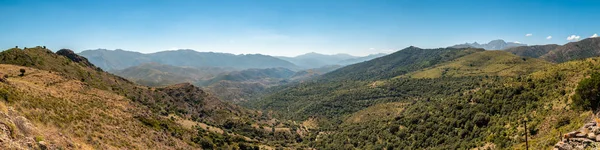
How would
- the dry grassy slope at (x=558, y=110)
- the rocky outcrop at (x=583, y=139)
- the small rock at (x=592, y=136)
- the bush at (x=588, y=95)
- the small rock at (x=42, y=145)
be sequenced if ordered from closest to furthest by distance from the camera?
the small rock at (x=42, y=145) → the rocky outcrop at (x=583, y=139) → the small rock at (x=592, y=136) → the dry grassy slope at (x=558, y=110) → the bush at (x=588, y=95)

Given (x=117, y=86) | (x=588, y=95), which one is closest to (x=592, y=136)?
(x=588, y=95)

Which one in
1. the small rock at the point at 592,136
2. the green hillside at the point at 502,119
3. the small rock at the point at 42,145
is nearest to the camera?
the small rock at the point at 42,145

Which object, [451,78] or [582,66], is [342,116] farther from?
[582,66]

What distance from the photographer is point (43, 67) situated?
8056 cm

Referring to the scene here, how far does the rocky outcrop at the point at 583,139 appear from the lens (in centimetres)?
2484

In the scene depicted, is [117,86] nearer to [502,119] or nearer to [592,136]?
[502,119]

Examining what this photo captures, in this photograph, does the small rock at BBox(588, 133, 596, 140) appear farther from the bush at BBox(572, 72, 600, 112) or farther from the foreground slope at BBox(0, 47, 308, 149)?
the foreground slope at BBox(0, 47, 308, 149)

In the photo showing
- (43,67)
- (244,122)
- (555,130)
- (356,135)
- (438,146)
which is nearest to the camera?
(555,130)

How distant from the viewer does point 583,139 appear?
2544cm

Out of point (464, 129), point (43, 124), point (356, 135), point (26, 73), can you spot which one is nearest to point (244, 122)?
point (356, 135)

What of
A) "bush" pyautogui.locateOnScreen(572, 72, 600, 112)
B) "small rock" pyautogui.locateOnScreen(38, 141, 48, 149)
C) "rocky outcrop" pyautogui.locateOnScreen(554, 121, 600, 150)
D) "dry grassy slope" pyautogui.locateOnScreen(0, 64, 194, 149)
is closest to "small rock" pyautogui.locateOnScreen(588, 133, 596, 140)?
"rocky outcrop" pyautogui.locateOnScreen(554, 121, 600, 150)

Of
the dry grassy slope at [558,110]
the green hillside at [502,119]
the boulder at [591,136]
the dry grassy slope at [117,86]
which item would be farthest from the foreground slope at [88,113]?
the dry grassy slope at [558,110]

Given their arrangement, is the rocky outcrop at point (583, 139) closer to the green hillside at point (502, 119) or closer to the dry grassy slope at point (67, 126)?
the green hillside at point (502, 119)

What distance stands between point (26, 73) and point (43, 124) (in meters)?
51.3
